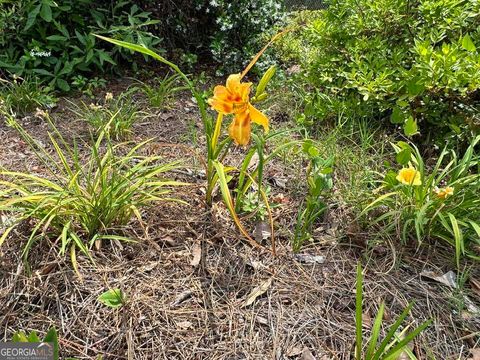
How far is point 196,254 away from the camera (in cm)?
150

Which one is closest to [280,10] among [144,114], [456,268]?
[144,114]

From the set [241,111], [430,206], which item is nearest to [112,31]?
[241,111]

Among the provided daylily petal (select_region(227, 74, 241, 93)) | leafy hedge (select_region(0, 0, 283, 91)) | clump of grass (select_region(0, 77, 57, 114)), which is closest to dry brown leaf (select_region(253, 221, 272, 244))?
daylily petal (select_region(227, 74, 241, 93))

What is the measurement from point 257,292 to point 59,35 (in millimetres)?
2137

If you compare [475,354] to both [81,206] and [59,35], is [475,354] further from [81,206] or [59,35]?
[59,35]

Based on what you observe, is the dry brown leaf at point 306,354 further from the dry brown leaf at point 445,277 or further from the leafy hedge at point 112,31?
the leafy hedge at point 112,31

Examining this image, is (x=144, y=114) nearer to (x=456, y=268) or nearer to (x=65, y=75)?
(x=65, y=75)

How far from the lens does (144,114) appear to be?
242 cm

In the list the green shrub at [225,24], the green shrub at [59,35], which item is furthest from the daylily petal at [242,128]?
the green shrub at [225,24]

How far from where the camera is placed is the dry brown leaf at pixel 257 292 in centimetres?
137

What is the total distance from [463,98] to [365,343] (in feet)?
4.27

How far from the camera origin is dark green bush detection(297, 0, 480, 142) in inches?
71.1

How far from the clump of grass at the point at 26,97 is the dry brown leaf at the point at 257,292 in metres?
1.77

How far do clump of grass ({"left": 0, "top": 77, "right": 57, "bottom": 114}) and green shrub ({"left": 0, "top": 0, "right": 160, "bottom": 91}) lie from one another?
9 centimetres
